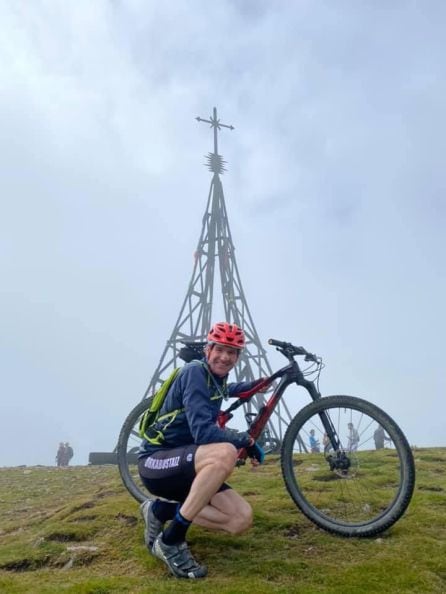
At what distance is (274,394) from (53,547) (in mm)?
2880

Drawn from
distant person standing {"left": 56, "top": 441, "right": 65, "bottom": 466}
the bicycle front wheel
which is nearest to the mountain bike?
the bicycle front wheel

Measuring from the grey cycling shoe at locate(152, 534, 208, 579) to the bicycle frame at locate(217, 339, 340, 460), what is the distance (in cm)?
125

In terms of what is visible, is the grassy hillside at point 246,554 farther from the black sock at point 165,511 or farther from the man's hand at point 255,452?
the man's hand at point 255,452

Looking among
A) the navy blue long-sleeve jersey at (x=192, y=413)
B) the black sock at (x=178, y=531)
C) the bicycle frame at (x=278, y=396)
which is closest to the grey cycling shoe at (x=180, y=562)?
the black sock at (x=178, y=531)

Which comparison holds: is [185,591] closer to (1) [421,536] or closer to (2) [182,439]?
(2) [182,439]

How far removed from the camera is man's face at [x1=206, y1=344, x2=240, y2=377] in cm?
514

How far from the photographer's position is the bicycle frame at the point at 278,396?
5672 millimetres

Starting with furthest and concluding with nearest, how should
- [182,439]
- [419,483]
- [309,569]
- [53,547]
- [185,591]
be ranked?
[419,483]
[53,547]
[182,439]
[309,569]
[185,591]

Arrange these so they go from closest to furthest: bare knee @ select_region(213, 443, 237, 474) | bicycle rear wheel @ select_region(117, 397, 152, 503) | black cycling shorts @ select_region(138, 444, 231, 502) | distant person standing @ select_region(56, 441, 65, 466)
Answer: bare knee @ select_region(213, 443, 237, 474) → black cycling shorts @ select_region(138, 444, 231, 502) → bicycle rear wheel @ select_region(117, 397, 152, 503) → distant person standing @ select_region(56, 441, 65, 466)

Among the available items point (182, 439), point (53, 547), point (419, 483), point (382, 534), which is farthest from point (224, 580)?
point (419, 483)

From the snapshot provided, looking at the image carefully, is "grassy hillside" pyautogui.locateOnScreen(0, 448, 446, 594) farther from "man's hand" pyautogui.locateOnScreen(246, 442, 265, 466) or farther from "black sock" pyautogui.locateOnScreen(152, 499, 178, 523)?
"man's hand" pyautogui.locateOnScreen(246, 442, 265, 466)

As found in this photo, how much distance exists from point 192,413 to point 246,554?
1.50 m

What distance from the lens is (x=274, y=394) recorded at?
5871 millimetres

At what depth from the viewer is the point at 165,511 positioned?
5.23 meters
